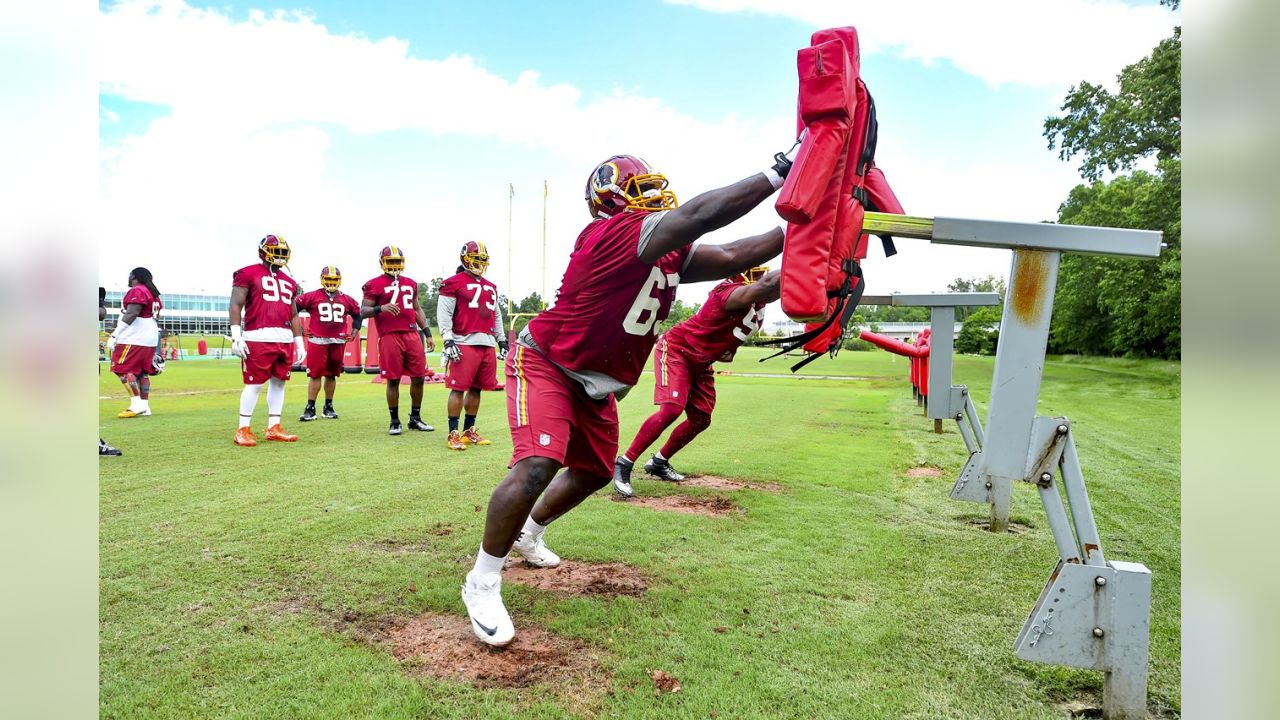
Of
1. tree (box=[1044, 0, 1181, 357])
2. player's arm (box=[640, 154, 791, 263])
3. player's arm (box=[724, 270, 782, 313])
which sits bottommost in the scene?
player's arm (box=[724, 270, 782, 313])

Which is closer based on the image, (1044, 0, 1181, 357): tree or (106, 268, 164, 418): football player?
(106, 268, 164, 418): football player

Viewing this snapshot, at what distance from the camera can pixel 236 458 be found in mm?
7547

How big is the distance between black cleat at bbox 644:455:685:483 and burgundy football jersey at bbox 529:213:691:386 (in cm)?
343

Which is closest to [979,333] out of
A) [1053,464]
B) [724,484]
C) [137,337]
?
[724,484]

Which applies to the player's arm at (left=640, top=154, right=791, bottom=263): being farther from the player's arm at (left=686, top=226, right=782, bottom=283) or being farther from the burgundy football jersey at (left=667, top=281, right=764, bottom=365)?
the burgundy football jersey at (left=667, top=281, right=764, bottom=365)

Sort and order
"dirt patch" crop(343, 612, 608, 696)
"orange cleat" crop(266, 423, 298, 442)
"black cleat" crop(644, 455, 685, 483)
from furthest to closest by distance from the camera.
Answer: "orange cleat" crop(266, 423, 298, 442) < "black cleat" crop(644, 455, 685, 483) < "dirt patch" crop(343, 612, 608, 696)

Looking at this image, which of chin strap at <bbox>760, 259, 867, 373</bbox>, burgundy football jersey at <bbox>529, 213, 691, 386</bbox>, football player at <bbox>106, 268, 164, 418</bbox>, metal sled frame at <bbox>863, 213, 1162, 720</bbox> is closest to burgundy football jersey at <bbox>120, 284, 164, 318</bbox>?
football player at <bbox>106, 268, 164, 418</bbox>

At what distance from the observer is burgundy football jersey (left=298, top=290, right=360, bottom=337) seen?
11.5m

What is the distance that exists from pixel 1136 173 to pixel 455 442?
33714 millimetres

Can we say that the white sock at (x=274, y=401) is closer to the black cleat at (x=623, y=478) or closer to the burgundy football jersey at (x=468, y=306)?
the burgundy football jersey at (x=468, y=306)

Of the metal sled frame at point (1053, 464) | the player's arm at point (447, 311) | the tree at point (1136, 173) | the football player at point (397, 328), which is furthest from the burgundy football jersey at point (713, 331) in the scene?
the tree at point (1136, 173)

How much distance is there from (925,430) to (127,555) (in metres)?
11.1

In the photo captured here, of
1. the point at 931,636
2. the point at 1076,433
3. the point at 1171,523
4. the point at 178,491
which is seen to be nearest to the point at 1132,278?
the point at 1076,433

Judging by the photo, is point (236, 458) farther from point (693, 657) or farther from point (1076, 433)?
point (1076, 433)
